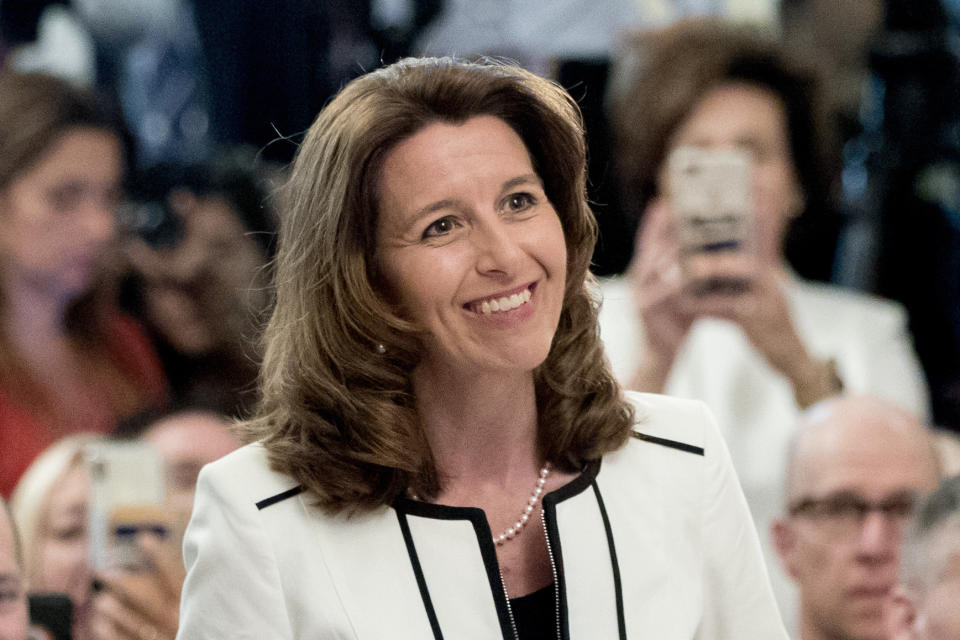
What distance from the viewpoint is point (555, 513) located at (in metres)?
1.58

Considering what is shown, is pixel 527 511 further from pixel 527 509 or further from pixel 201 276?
pixel 201 276

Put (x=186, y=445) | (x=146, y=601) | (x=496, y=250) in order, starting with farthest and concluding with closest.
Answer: (x=186, y=445) < (x=146, y=601) < (x=496, y=250)

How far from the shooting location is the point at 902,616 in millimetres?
2230

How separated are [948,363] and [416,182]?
2285mm

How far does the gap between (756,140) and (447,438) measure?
6.72 feet

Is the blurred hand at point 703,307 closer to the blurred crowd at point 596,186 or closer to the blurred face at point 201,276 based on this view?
the blurred crowd at point 596,186

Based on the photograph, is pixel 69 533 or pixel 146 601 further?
pixel 69 533

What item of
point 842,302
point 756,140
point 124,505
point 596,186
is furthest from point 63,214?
point 842,302

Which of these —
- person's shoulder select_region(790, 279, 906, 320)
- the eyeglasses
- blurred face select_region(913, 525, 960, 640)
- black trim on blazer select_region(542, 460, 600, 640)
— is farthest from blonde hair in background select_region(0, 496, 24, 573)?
person's shoulder select_region(790, 279, 906, 320)

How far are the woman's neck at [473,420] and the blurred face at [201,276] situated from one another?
2.06 m

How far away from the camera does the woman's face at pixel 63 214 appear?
338cm

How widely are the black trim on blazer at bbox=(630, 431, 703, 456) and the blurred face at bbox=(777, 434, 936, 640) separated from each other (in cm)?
103

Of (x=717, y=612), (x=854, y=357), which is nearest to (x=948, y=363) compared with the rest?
(x=854, y=357)

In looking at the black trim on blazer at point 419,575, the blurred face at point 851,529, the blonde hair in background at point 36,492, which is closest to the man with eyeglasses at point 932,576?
the blurred face at point 851,529
